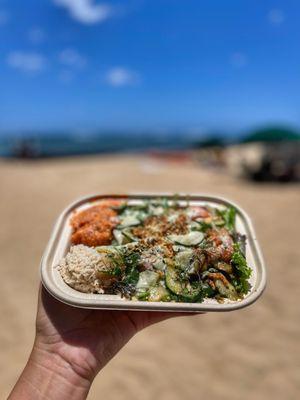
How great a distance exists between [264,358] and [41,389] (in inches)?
141

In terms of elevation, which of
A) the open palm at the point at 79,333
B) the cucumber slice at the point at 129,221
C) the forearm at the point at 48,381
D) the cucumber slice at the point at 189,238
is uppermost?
the cucumber slice at the point at 129,221

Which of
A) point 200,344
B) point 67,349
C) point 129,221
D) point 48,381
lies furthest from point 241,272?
point 200,344

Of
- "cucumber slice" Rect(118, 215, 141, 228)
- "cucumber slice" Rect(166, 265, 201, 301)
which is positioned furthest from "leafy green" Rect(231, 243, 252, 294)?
"cucumber slice" Rect(118, 215, 141, 228)

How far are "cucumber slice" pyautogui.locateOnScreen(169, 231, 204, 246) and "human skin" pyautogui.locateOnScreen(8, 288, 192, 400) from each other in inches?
16.3

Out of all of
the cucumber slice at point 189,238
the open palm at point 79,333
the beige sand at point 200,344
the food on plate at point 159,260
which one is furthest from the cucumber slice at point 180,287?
the beige sand at point 200,344

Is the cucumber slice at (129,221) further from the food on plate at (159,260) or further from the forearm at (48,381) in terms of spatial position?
the forearm at (48,381)

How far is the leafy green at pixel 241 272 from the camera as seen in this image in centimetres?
219

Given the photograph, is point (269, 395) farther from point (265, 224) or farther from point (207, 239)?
point (265, 224)

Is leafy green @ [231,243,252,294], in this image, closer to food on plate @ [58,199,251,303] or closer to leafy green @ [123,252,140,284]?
food on plate @ [58,199,251,303]

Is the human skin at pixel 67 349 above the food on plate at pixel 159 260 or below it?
below

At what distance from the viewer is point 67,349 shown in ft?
7.11

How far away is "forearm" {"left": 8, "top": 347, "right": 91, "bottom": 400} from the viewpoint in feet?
6.68

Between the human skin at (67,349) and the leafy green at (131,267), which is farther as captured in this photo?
the leafy green at (131,267)

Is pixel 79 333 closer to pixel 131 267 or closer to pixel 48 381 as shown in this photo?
pixel 48 381
